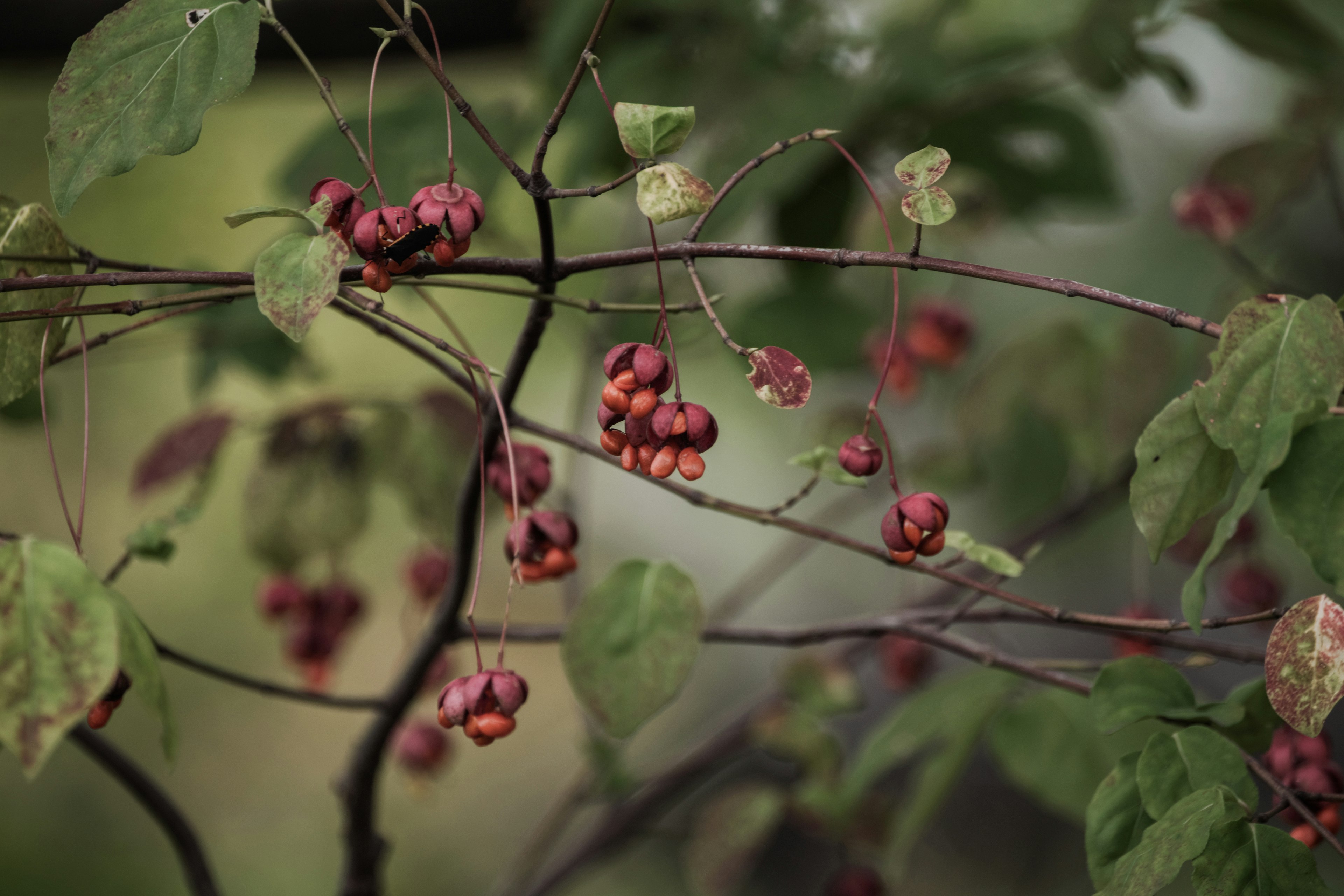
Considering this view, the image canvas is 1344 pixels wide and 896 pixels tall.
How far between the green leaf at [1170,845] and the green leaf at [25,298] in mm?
332

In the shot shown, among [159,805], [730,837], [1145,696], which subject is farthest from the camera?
[730,837]

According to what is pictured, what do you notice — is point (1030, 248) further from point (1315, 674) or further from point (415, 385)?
point (1315, 674)

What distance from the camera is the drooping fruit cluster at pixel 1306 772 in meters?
0.31

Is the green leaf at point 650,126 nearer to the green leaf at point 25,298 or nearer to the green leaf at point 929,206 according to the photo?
the green leaf at point 929,206

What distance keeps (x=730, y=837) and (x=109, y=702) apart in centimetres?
51

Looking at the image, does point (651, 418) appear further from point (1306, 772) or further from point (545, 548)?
point (1306, 772)

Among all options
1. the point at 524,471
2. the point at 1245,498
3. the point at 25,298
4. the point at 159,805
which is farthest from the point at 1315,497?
the point at 159,805

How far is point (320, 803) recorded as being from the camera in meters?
1.20

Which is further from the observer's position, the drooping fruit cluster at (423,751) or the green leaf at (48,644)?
the drooping fruit cluster at (423,751)

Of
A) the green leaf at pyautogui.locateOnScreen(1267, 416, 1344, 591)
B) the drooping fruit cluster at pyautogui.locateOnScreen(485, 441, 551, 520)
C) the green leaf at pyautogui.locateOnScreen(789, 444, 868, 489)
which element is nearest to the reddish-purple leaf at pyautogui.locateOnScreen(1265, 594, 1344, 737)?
the green leaf at pyautogui.locateOnScreen(1267, 416, 1344, 591)

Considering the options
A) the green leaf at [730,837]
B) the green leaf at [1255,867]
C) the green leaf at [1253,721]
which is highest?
the green leaf at [1255,867]

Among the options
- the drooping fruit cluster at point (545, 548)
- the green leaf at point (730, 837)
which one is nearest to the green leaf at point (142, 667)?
the drooping fruit cluster at point (545, 548)

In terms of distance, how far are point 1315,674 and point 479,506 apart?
0.27 meters

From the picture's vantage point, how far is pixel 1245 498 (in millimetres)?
236
